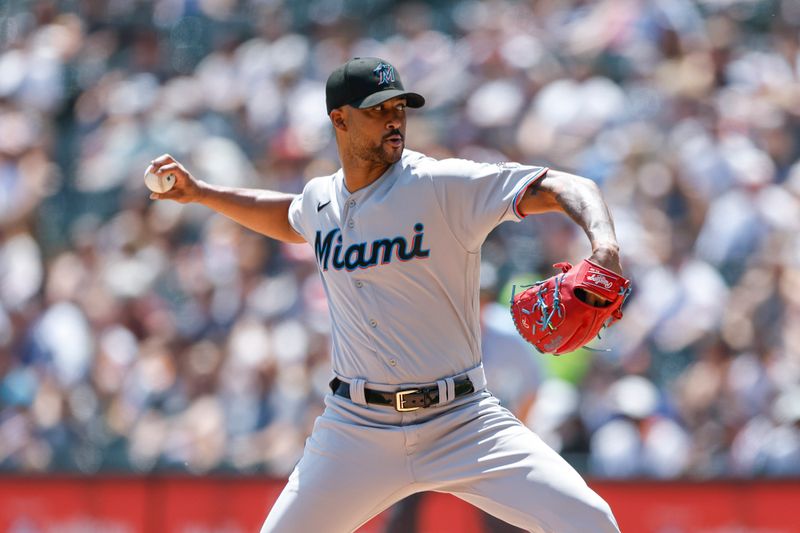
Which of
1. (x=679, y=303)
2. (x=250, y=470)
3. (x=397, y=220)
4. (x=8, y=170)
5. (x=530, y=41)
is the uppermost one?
(x=530, y=41)

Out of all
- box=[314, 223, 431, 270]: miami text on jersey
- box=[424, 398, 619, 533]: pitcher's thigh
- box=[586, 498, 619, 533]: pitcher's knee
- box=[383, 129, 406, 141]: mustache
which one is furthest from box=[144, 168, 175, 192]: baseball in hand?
box=[586, 498, 619, 533]: pitcher's knee

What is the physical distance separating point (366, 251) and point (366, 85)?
0.58 meters

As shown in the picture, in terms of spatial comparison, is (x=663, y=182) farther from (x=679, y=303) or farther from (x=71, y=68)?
(x=71, y=68)

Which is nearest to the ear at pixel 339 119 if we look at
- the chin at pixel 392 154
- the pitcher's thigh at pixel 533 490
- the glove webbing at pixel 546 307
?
the chin at pixel 392 154

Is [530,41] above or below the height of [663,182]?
above

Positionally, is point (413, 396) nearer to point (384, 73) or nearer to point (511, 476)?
point (511, 476)

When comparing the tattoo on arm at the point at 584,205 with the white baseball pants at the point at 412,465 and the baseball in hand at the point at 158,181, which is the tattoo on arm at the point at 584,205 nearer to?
the white baseball pants at the point at 412,465

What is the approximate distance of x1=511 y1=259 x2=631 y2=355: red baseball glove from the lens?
356 cm

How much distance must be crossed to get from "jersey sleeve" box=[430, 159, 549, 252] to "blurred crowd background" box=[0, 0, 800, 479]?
2.86 metres

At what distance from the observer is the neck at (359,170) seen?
4383 mm

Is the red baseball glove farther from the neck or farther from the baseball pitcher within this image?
the neck

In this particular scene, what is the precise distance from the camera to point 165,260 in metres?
10.2

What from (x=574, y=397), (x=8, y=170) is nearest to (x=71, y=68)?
(x=8, y=170)

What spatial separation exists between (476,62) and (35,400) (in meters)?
4.59
